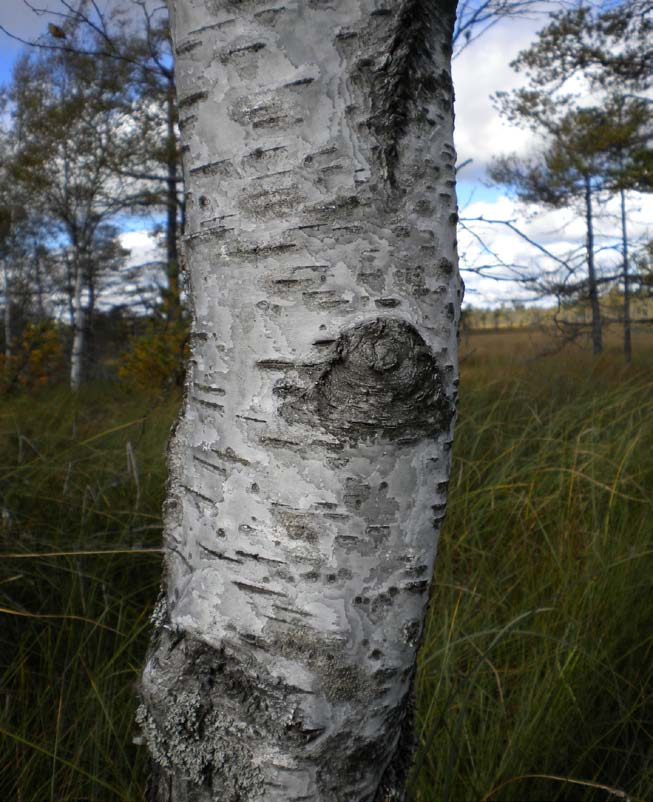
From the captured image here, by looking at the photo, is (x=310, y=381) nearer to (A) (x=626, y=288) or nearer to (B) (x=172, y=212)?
(A) (x=626, y=288)

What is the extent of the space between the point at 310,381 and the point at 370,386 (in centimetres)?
6

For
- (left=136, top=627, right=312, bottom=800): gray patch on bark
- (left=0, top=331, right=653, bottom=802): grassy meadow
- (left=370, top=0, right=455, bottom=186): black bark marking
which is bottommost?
(left=0, top=331, right=653, bottom=802): grassy meadow

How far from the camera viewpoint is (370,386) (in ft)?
2.03

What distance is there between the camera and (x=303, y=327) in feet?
2.06

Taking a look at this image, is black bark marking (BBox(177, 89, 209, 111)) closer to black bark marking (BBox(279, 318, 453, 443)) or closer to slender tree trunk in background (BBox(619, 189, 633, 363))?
black bark marking (BBox(279, 318, 453, 443))

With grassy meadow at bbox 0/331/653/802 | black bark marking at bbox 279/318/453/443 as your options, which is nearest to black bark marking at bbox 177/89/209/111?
black bark marking at bbox 279/318/453/443

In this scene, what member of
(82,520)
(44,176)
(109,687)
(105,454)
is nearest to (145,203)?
(44,176)

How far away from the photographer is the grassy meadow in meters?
1.25

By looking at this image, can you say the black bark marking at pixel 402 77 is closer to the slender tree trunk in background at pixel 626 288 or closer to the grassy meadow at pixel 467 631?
the grassy meadow at pixel 467 631

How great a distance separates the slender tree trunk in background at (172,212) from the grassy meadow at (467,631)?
3310mm

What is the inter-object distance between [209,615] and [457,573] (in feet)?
4.91

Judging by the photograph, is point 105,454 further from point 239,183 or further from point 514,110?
point 514,110

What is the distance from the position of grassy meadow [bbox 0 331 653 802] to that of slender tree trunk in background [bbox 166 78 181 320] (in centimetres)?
331

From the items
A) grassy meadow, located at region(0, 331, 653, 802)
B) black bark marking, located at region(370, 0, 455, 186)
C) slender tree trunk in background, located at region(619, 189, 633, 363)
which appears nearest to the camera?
black bark marking, located at region(370, 0, 455, 186)
